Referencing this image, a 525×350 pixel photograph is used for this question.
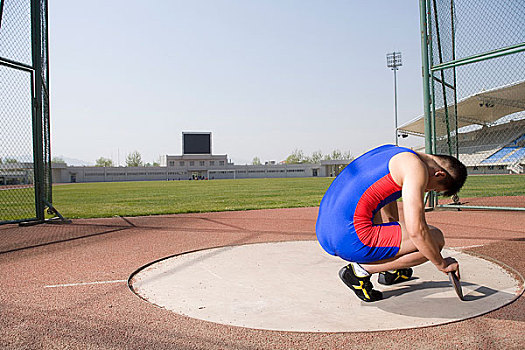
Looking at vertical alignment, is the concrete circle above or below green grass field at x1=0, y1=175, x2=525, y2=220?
above

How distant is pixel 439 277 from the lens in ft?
13.1

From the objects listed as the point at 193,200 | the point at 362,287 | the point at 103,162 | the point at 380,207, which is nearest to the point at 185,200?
the point at 193,200

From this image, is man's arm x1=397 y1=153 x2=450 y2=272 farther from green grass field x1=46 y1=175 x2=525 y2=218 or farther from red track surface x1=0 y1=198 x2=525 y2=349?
green grass field x1=46 y1=175 x2=525 y2=218

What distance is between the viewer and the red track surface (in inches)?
102

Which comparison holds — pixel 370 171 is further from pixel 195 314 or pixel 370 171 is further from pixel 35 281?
pixel 35 281

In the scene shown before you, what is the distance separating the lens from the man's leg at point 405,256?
3102 mm

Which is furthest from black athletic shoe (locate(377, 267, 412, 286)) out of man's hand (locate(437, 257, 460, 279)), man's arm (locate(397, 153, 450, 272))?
man's arm (locate(397, 153, 450, 272))

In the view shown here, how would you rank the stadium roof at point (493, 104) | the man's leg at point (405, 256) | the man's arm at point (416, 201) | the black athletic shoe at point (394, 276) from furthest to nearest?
the stadium roof at point (493, 104) → the black athletic shoe at point (394, 276) → the man's leg at point (405, 256) → the man's arm at point (416, 201)

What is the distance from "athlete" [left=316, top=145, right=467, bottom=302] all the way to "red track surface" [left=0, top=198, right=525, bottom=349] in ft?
1.90

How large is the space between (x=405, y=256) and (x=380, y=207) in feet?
1.38

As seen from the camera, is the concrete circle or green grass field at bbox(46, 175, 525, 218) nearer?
the concrete circle

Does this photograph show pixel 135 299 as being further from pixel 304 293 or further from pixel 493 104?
pixel 493 104

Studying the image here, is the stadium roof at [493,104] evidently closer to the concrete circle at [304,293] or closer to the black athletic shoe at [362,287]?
the concrete circle at [304,293]

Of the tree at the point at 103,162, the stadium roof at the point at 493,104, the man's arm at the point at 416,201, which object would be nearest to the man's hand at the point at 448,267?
the man's arm at the point at 416,201
